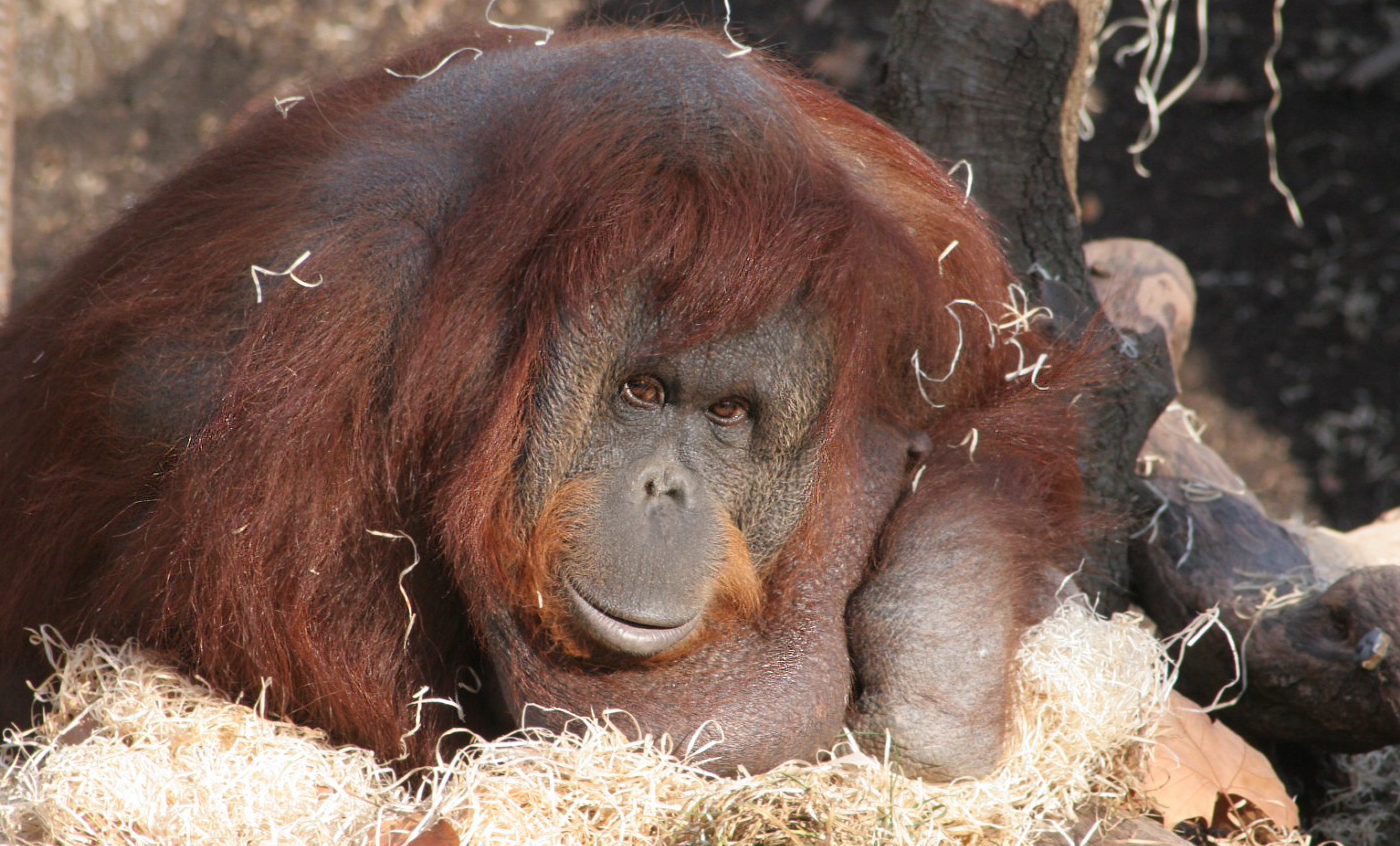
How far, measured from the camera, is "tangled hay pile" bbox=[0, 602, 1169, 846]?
6.77 ft

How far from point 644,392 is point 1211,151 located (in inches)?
174

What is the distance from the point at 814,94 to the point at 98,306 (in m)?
1.35

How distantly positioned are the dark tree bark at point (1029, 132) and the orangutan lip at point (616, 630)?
146 centimetres

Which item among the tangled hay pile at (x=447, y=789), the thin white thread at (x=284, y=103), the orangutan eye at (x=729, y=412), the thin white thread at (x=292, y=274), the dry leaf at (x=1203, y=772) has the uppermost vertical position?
the thin white thread at (x=284, y=103)

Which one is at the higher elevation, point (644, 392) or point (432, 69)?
point (432, 69)

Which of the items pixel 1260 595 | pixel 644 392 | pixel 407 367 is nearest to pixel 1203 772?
pixel 1260 595

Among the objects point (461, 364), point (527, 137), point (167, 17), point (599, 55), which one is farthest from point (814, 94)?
point (167, 17)

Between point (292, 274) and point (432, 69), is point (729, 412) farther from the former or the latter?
point (432, 69)

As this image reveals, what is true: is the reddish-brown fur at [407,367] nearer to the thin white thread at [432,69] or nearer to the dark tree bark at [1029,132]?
the thin white thread at [432,69]

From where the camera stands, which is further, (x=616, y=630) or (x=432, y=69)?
(x=432, y=69)

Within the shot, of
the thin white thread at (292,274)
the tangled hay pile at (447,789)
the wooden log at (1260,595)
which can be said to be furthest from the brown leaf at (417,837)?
the wooden log at (1260,595)

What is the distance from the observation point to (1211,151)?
A: 573 cm

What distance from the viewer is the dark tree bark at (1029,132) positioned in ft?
10.6

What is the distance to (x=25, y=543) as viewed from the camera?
2.45 metres
